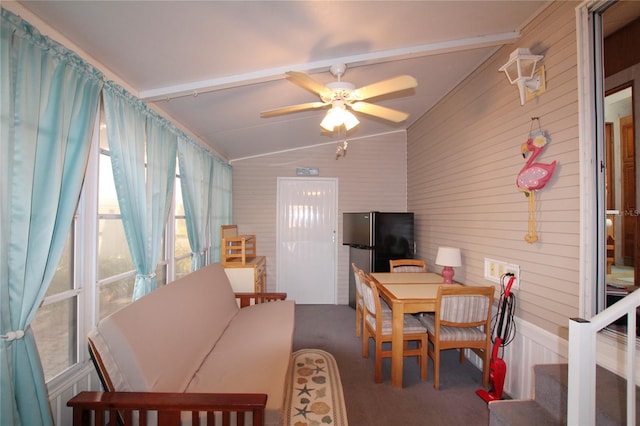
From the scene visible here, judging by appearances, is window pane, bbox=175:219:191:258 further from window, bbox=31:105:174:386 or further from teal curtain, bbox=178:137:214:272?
window, bbox=31:105:174:386

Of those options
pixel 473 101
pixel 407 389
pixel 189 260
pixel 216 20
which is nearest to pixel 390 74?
pixel 473 101

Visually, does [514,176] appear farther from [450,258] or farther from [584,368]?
[584,368]

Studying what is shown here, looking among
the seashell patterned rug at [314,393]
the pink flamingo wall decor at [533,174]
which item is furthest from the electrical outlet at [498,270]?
the seashell patterned rug at [314,393]

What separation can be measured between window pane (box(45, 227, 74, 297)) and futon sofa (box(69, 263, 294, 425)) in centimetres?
42

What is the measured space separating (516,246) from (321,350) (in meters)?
2.17

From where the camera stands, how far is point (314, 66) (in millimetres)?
2158

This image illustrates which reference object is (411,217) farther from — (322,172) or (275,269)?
(275,269)

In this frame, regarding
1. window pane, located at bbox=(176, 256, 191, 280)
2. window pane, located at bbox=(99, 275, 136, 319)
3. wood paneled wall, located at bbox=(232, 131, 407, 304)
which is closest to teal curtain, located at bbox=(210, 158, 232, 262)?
wood paneled wall, located at bbox=(232, 131, 407, 304)

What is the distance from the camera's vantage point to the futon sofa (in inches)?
54.2

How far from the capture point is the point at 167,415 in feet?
4.28

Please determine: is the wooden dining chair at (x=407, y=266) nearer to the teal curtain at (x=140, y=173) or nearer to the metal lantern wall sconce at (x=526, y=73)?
the metal lantern wall sconce at (x=526, y=73)

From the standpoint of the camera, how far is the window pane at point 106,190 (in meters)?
1.93

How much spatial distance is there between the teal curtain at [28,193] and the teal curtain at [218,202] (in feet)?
8.04

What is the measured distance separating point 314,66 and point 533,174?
1807 millimetres
